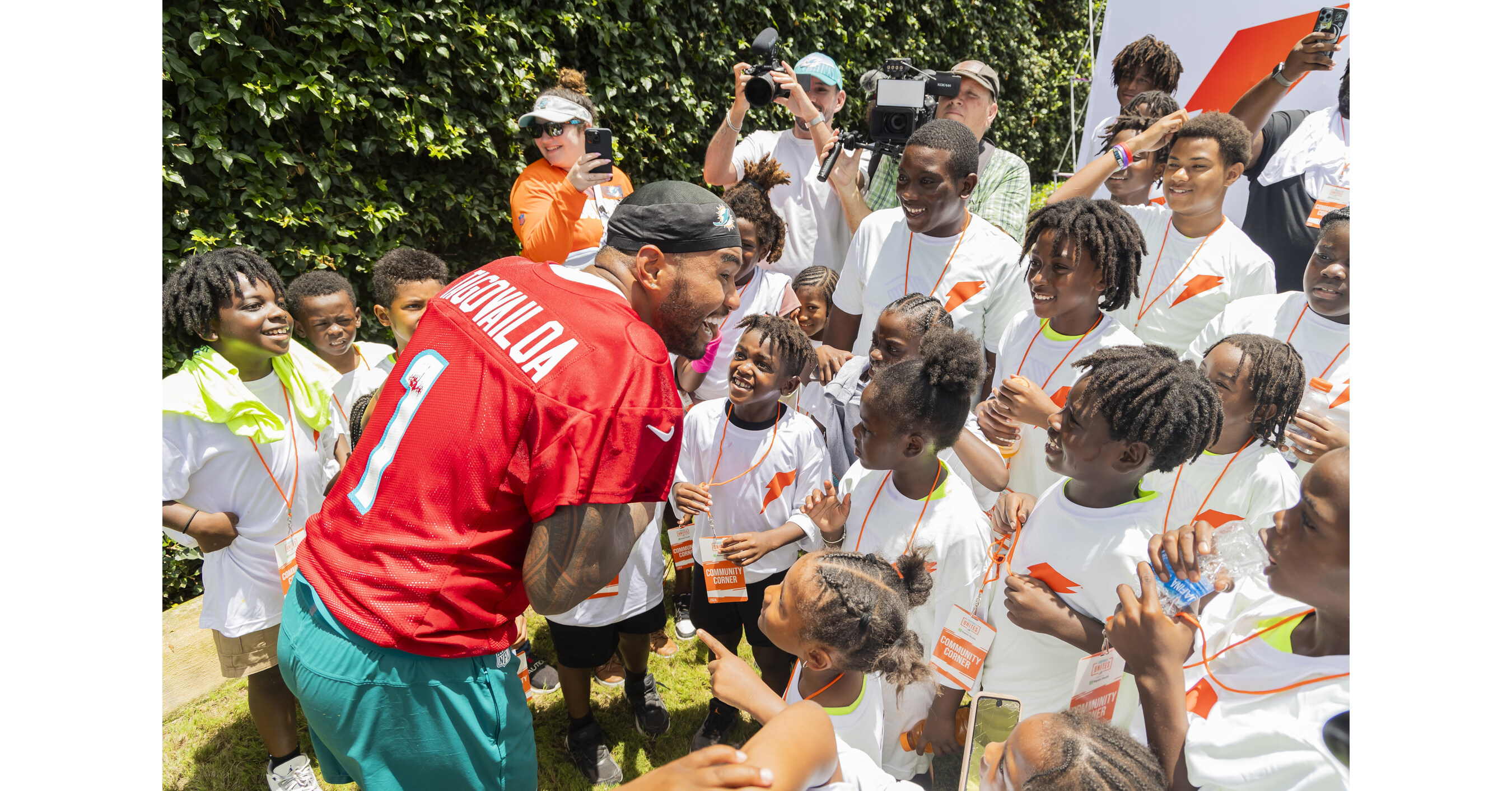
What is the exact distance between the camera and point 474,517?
5.89 ft

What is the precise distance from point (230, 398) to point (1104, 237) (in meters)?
3.16

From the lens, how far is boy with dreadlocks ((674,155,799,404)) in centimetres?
392

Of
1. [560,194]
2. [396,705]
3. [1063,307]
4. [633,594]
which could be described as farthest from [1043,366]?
[560,194]

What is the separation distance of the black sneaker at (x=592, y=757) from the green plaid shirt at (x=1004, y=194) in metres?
2.88

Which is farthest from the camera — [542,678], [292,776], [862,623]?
[542,678]

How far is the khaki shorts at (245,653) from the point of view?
2910 millimetres

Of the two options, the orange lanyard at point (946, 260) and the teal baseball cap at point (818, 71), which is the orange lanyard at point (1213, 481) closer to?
the orange lanyard at point (946, 260)

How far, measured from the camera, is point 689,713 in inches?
142

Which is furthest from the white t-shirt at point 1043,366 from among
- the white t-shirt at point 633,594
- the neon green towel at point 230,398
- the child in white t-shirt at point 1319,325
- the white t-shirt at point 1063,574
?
the neon green towel at point 230,398

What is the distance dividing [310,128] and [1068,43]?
10105 mm

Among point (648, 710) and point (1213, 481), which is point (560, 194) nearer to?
point (648, 710)

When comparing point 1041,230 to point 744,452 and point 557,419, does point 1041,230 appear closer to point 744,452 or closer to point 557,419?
point 744,452

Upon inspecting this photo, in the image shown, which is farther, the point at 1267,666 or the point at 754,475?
the point at 754,475

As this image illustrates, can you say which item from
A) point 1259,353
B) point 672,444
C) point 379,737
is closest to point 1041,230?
point 1259,353
